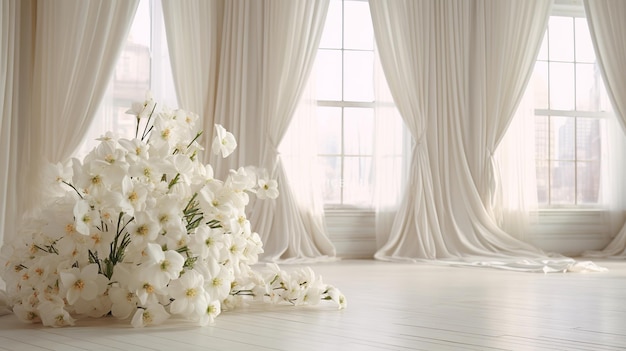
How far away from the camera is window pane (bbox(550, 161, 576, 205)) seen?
782 cm

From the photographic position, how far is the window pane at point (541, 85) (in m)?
7.85

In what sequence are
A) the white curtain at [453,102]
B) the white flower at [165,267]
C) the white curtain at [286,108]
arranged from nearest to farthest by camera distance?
1. the white flower at [165,267]
2. the white curtain at [286,108]
3. the white curtain at [453,102]

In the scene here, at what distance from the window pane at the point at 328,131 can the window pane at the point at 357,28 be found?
652mm

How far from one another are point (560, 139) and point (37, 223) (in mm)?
6042

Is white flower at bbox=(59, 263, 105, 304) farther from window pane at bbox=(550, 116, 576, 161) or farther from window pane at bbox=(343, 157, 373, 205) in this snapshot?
window pane at bbox=(550, 116, 576, 161)

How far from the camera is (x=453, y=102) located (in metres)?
7.28

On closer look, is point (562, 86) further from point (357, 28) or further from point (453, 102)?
point (357, 28)

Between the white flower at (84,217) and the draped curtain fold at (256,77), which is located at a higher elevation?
the draped curtain fold at (256,77)

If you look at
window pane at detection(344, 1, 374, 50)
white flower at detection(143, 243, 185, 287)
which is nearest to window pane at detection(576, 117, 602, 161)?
window pane at detection(344, 1, 374, 50)

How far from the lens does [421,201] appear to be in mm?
7066

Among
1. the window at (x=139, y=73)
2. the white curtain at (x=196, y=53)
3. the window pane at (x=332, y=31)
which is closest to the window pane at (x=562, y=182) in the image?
the window pane at (x=332, y=31)

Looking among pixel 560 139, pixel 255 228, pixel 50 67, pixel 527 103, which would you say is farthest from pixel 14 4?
pixel 560 139

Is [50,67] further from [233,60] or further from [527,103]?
[527,103]

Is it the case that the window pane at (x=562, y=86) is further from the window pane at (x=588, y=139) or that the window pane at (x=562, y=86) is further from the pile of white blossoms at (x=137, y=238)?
the pile of white blossoms at (x=137, y=238)
